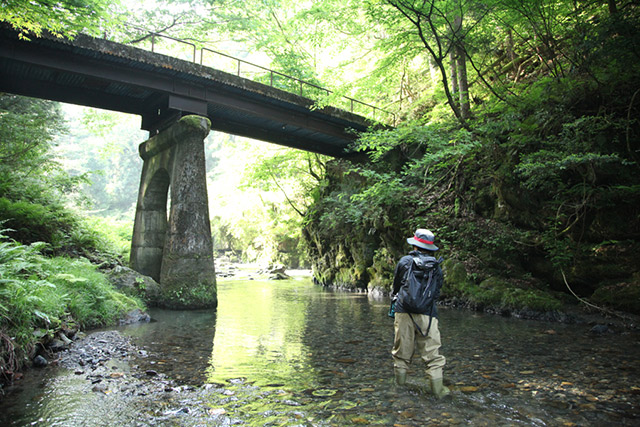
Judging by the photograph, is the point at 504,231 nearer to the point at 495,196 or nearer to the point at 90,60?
the point at 495,196

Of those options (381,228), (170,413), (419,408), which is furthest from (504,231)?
(170,413)

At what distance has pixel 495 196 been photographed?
12.1 meters

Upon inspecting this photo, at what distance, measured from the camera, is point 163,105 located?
13.3 metres

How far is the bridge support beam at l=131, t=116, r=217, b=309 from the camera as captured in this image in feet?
37.0

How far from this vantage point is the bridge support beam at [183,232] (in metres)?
11.3

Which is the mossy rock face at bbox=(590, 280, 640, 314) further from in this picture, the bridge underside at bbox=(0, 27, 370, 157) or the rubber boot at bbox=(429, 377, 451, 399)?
the bridge underside at bbox=(0, 27, 370, 157)

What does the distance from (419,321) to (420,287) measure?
41cm

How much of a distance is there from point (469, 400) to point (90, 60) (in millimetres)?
12415

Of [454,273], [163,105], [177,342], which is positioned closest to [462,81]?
[454,273]

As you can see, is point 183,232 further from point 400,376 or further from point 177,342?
point 400,376

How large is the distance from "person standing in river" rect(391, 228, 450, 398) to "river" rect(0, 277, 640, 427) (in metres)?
0.33

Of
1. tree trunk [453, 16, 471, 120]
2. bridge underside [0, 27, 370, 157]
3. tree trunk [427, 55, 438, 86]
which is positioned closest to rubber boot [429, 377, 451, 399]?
bridge underside [0, 27, 370, 157]

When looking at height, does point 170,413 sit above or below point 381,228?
below

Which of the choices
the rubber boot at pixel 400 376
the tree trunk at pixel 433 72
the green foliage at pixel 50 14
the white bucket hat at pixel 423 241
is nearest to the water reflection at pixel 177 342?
the rubber boot at pixel 400 376
